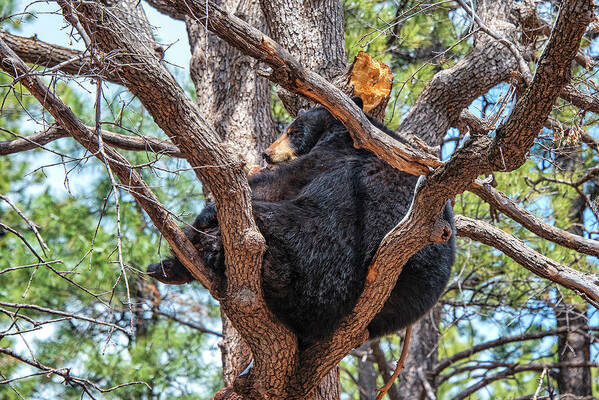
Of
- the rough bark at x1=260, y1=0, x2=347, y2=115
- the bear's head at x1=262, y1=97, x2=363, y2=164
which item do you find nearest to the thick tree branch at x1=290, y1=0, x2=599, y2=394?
the bear's head at x1=262, y1=97, x2=363, y2=164

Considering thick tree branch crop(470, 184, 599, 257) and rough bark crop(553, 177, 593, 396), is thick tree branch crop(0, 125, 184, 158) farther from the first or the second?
rough bark crop(553, 177, 593, 396)

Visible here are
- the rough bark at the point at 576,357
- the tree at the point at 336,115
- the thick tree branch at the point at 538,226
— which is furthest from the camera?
the rough bark at the point at 576,357

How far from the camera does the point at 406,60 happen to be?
7.29m

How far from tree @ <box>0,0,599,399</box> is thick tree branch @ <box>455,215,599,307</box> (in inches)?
0.5

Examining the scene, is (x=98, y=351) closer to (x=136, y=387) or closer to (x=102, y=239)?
(x=136, y=387)

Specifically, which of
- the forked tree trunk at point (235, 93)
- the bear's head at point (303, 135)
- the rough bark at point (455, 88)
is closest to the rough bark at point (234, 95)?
the forked tree trunk at point (235, 93)

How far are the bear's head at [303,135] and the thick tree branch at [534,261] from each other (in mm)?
1136

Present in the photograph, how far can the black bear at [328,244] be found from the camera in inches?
131

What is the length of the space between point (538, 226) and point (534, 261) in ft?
1.19

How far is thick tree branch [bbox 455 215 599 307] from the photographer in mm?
3760

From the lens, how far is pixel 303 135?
14.0 feet

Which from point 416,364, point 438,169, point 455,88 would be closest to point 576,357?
point 416,364

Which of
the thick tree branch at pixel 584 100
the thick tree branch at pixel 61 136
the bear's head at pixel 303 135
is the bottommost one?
the thick tree branch at pixel 584 100

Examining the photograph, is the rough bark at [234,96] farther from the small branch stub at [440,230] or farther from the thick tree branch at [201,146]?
the small branch stub at [440,230]
